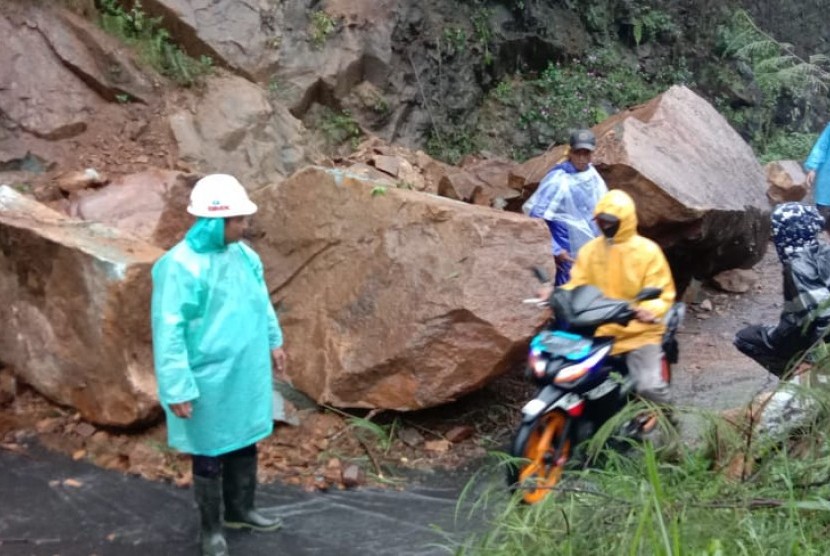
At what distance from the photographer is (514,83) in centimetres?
1174

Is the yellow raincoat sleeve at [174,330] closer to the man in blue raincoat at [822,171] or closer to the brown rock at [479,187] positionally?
the brown rock at [479,187]

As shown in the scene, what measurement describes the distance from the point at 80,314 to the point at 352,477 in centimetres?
168

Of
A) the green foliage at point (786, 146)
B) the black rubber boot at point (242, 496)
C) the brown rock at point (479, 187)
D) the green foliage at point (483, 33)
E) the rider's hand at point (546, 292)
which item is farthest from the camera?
the green foliage at point (786, 146)

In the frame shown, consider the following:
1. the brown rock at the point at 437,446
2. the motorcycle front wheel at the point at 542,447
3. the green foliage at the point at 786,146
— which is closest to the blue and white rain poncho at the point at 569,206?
the brown rock at the point at 437,446

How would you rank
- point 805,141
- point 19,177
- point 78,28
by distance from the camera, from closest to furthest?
point 19,177 → point 78,28 → point 805,141

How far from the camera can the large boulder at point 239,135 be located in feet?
24.7

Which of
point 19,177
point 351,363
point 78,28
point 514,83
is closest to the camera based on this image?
point 351,363

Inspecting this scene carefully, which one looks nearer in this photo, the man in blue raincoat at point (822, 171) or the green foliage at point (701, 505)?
the green foliage at point (701, 505)

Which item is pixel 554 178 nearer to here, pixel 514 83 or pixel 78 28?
pixel 78 28

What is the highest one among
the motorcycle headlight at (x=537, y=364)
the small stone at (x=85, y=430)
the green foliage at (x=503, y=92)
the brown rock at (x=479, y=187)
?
the green foliage at (x=503, y=92)

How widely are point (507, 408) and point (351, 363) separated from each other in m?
1.13

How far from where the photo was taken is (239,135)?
25.5ft

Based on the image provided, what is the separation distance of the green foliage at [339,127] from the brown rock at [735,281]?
3.79m

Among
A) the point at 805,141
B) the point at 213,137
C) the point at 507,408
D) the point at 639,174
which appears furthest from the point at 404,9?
the point at 805,141
